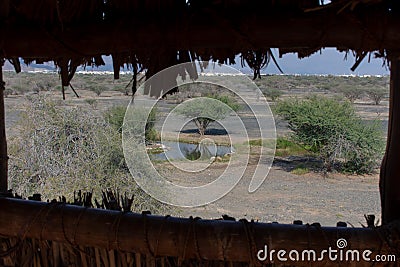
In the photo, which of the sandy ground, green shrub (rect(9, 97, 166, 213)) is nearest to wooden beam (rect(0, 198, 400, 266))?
the sandy ground

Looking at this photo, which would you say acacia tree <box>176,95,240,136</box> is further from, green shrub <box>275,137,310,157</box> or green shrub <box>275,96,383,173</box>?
green shrub <box>275,96,383,173</box>

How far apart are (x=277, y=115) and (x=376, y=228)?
4019 mm

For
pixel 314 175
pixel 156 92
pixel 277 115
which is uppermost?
pixel 156 92

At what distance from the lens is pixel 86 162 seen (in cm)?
407

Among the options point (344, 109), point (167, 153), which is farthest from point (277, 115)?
point (167, 153)

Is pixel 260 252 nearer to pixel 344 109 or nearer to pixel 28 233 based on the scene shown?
pixel 28 233

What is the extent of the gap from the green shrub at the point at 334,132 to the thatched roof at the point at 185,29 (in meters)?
3.29

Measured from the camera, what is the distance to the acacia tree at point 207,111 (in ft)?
11.9

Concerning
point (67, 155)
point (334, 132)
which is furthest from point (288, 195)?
point (67, 155)

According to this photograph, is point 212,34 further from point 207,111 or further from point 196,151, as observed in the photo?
point 196,151

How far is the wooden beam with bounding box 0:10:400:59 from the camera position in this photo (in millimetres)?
753

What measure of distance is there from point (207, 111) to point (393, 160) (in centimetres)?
265

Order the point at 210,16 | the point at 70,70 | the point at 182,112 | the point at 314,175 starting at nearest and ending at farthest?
the point at 210,16
the point at 70,70
the point at 182,112
the point at 314,175

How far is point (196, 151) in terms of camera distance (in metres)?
4.04
